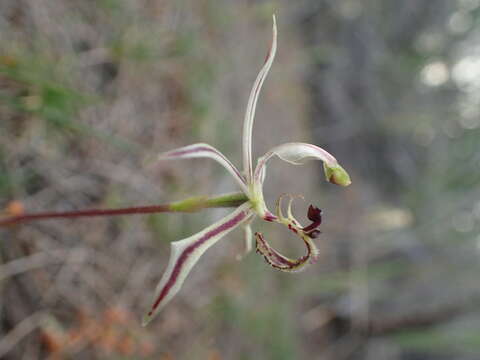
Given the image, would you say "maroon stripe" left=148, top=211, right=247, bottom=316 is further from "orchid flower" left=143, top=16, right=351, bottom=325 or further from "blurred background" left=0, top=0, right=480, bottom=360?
"blurred background" left=0, top=0, right=480, bottom=360

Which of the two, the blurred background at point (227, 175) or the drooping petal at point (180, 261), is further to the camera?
the blurred background at point (227, 175)

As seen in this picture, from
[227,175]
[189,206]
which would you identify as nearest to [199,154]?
[189,206]

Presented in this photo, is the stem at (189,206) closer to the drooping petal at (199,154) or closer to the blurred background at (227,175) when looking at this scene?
the drooping petal at (199,154)

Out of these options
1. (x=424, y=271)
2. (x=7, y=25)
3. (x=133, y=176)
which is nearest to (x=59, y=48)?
(x=7, y=25)

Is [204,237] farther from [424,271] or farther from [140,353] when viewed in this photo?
[424,271]

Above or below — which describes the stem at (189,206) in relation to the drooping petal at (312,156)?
below

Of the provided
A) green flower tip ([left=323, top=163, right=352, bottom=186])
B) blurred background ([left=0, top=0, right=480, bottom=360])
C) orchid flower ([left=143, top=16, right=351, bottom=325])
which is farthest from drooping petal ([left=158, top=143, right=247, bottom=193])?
blurred background ([left=0, top=0, right=480, bottom=360])

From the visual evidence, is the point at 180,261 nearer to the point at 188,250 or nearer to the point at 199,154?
the point at 188,250

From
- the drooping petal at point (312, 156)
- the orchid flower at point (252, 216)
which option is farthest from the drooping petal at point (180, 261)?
the drooping petal at point (312, 156)
